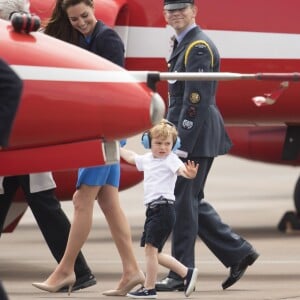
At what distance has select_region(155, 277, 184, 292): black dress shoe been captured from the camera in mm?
10359

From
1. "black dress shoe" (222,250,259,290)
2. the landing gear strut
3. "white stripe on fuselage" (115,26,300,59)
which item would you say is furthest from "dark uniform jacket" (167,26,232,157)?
the landing gear strut

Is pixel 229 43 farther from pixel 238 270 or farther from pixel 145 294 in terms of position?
pixel 145 294

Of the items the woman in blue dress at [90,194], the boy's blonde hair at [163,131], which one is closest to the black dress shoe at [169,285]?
the woman in blue dress at [90,194]

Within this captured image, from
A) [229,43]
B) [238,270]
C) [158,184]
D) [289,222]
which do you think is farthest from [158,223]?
[289,222]

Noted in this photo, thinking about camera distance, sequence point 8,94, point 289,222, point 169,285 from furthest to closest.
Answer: point 289,222 < point 169,285 < point 8,94

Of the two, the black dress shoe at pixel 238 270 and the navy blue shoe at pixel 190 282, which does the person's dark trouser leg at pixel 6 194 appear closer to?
the navy blue shoe at pixel 190 282

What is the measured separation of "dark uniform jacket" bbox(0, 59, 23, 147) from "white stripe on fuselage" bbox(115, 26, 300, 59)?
4687 mm

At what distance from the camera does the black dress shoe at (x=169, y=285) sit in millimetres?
10359

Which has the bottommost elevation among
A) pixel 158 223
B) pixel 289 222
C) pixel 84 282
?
pixel 289 222

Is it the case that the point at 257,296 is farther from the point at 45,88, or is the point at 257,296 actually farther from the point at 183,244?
the point at 45,88

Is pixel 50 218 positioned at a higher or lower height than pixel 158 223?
lower

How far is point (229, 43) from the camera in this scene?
39.5 feet

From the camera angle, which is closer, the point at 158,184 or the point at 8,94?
the point at 8,94

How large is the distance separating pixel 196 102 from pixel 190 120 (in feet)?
0.36
